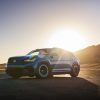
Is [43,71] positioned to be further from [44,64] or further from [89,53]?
[89,53]

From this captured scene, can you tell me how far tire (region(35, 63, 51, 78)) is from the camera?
18.1 metres

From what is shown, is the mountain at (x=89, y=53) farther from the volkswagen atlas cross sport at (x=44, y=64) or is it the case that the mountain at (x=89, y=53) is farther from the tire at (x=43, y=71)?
the tire at (x=43, y=71)

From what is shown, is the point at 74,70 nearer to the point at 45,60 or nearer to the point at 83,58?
the point at 45,60

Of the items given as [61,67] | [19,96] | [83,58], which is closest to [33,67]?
[61,67]

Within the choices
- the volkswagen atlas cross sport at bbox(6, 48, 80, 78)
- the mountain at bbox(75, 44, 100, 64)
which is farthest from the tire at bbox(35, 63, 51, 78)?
the mountain at bbox(75, 44, 100, 64)

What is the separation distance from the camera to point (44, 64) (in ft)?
60.6

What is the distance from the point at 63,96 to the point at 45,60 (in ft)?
27.0

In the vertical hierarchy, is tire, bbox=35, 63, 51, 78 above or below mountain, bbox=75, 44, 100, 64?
below

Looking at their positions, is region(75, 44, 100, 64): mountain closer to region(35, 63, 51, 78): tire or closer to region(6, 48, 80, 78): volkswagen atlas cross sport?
region(6, 48, 80, 78): volkswagen atlas cross sport

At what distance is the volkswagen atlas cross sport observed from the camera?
1803 cm

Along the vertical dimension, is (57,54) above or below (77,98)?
above

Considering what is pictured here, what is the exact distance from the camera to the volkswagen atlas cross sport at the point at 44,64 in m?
18.0

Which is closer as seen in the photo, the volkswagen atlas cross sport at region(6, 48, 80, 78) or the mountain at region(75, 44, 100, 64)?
the volkswagen atlas cross sport at region(6, 48, 80, 78)

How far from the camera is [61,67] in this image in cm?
1955
